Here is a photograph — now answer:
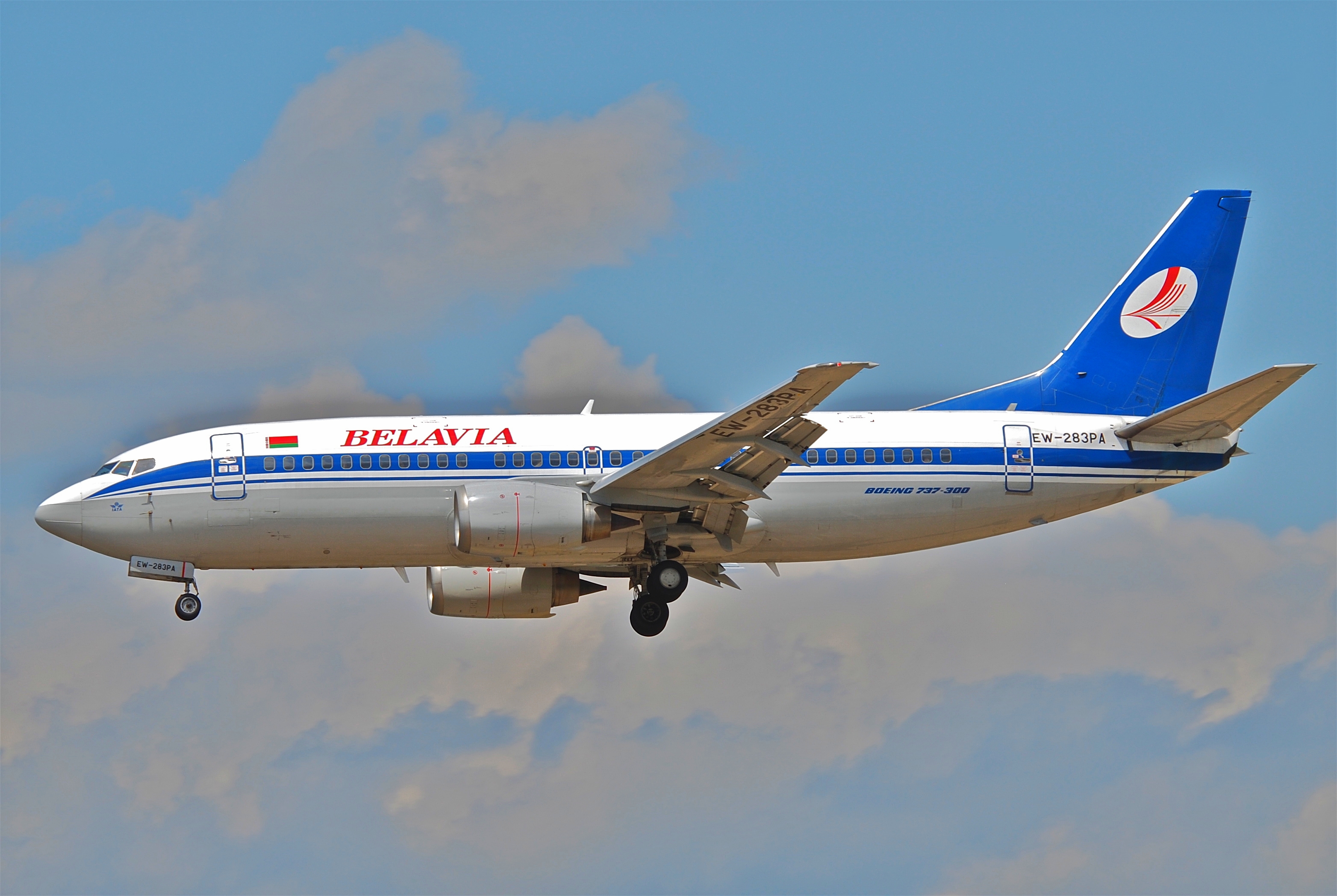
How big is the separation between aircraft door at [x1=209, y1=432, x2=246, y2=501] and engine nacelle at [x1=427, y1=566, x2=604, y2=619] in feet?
18.0

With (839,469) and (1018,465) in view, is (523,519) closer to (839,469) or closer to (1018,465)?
(839,469)

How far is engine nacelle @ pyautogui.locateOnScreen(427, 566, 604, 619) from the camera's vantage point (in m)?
35.9

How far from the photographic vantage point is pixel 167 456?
3275 centimetres

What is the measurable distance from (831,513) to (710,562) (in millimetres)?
3179

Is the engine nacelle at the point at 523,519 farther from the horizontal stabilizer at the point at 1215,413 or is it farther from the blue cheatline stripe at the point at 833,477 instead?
the horizontal stabilizer at the point at 1215,413

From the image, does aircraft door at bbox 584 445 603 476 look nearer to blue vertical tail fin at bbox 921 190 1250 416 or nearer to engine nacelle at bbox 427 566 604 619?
engine nacelle at bbox 427 566 604 619

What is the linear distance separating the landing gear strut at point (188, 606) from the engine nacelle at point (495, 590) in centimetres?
558

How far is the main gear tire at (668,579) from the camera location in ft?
107

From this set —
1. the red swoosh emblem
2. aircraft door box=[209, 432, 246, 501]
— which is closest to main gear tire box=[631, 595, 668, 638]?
aircraft door box=[209, 432, 246, 501]

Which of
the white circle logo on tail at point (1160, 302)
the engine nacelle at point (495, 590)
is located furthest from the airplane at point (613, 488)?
the white circle logo on tail at point (1160, 302)

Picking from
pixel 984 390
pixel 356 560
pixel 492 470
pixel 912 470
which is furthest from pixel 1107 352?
pixel 356 560

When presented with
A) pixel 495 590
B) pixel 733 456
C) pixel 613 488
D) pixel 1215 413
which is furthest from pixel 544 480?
pixel 1215 413

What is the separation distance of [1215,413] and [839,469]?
792 cm

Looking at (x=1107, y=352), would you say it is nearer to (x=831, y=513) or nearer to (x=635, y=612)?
(x=831, y=513)
